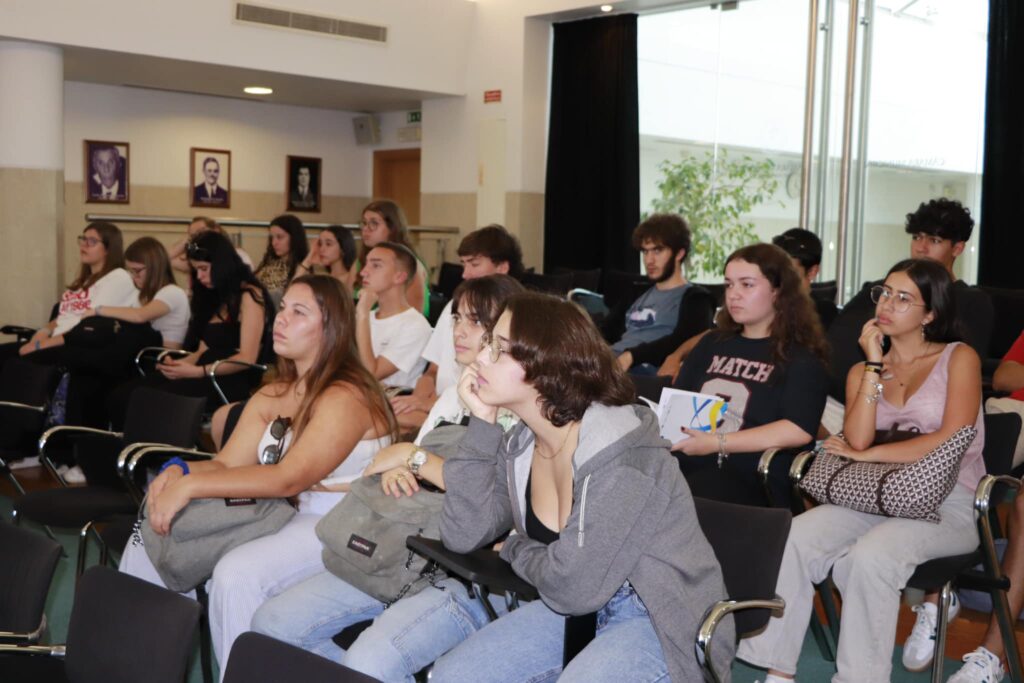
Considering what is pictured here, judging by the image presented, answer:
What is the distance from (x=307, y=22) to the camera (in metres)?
9.11

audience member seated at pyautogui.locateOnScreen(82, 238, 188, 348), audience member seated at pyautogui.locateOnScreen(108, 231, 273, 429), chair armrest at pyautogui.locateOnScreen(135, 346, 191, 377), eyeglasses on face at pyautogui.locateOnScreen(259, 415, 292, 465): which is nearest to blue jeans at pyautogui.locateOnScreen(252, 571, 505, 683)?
eyeglasses on face at pyautogui.locateOnScreen(259, 415, 292, 465)

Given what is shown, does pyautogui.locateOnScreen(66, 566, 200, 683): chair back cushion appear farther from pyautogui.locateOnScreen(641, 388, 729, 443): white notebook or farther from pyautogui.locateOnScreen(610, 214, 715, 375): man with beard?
pyautogui.locateOnScreen(610, 214, 715, 375): man with beard

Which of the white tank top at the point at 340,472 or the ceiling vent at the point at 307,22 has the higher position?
the ceiling vent at the point at 307,22

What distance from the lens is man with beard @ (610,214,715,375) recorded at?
4.72 m

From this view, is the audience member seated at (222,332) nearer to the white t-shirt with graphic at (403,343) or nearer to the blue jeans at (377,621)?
the white t-shirt with graphic at (403,343)

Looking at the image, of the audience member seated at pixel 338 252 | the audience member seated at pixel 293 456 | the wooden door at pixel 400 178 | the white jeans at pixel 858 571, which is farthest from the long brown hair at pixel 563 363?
the wooden door at pixel 400 178

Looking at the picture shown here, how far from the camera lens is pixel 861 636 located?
2.88m

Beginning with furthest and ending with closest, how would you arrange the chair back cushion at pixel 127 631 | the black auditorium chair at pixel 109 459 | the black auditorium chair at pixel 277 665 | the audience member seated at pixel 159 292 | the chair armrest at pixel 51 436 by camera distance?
the audience member seated at pixel 159 292 → the chair armrest at pixel 51 436 → the black auditorium chair at pixel 109 459 → the chair back cushion at pixel 127 631 → the black auditorium chair at pixel 277 665

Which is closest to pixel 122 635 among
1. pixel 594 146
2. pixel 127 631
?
pixel 127 631

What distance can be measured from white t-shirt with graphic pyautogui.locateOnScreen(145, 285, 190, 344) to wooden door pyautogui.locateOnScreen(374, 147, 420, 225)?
20.6 feet

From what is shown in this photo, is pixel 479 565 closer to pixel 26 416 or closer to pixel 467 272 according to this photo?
pixel 467 272

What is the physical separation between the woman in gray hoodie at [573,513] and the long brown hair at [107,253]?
4.37m

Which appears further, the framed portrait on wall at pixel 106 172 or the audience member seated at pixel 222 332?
the framed portrait on wall at pixel 106 172

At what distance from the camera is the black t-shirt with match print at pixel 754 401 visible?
3.30 m
